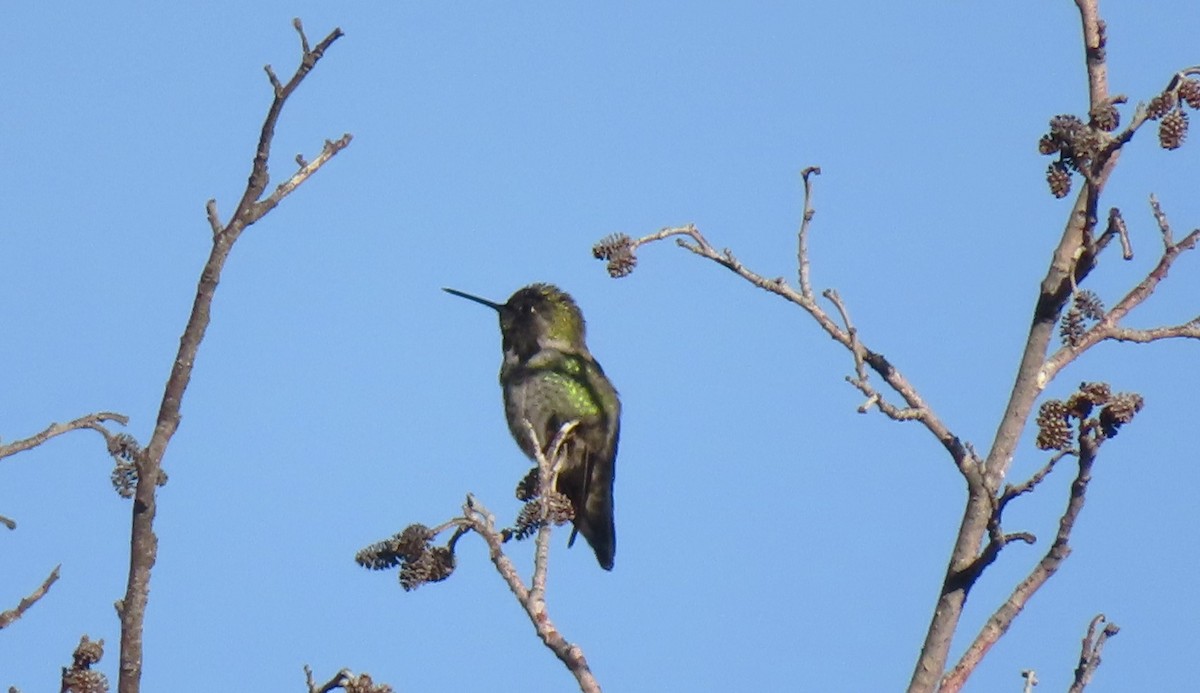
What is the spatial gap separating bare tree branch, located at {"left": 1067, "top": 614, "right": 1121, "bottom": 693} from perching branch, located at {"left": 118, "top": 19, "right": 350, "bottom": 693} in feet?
7.15

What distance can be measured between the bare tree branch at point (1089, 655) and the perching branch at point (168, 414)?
218cm

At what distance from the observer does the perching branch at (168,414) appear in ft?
10.9

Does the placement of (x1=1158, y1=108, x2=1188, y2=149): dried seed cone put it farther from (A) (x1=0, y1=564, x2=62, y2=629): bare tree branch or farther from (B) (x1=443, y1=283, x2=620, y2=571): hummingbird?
(B) (x1=443, y1=283, x2=620, y2=571): hummingbird

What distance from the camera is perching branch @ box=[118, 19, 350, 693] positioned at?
10.9 feet

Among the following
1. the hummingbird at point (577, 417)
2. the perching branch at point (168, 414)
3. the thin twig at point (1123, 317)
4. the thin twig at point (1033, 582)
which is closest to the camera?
the perching branch at point (168, 414)

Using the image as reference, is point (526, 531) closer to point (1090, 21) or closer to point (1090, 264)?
point (1090, 264)

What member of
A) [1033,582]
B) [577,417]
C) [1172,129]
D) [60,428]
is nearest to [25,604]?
[60,428]

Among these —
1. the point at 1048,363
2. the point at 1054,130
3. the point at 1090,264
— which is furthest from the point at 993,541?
the point at 1054,130

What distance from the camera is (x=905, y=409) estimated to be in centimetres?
445

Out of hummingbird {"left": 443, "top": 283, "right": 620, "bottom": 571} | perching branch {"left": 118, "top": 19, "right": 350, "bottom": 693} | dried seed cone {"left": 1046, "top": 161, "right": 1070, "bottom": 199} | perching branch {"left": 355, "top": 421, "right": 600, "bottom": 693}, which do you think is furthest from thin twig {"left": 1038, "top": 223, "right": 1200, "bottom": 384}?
hummingbird {"left": 443, "top": 283, "right": 620, "bottom": 571}

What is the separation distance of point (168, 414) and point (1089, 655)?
2.35m

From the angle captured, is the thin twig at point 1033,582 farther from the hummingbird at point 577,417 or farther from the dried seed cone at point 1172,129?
the hummingbird at point 577,417

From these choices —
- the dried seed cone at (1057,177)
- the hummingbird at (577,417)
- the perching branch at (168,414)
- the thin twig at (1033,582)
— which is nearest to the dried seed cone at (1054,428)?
the thin twig at (1033,582)

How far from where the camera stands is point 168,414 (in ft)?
11.8
